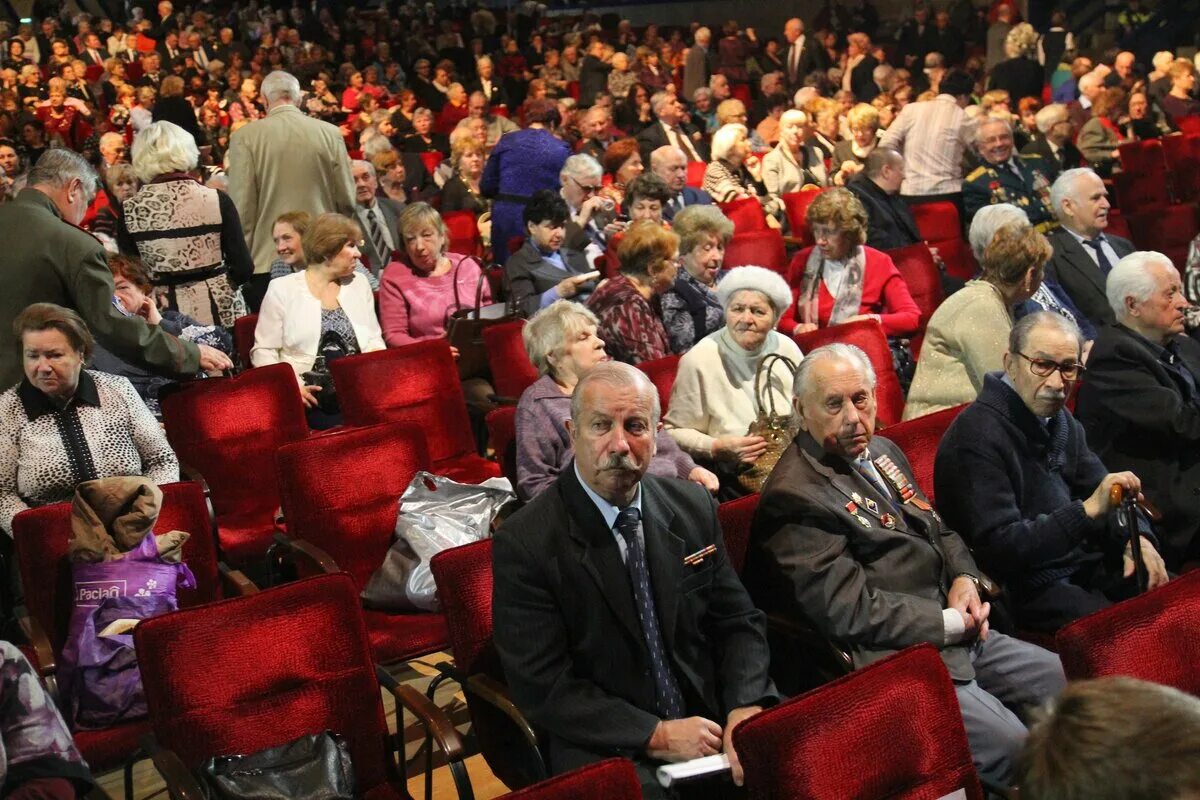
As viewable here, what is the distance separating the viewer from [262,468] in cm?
429

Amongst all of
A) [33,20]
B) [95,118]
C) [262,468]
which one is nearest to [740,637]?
[262,468]

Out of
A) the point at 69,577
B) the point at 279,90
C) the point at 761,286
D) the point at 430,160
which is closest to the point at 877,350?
the point at 761,286

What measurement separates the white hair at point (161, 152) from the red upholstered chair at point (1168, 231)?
4721 mm

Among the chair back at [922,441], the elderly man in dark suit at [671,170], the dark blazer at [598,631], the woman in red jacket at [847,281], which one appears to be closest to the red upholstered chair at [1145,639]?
the dark blazer at [598,631]

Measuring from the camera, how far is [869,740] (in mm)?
2195

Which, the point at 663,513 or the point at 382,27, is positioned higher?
the point at 382,27

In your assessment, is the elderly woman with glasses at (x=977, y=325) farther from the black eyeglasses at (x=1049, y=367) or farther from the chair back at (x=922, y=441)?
the black eyeglasses at (x=1049, y=367)

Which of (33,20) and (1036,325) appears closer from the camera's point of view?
(1036,325)

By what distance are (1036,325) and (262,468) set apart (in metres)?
2.46

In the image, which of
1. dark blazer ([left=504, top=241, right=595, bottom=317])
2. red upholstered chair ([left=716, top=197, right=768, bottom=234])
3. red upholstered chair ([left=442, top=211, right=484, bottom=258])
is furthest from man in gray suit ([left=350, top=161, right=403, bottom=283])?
red upholstered chair ([left=716, top=197, right=768, bottom=234])

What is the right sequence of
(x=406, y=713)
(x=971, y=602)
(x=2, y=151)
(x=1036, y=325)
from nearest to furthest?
(x=971, y=602), (x=1036, y=325), (x=406, y=713), (x=2, y=151)

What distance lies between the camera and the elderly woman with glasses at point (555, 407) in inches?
145

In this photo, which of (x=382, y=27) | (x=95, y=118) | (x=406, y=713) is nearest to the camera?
(x=406, y=713)

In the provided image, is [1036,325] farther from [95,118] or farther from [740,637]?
[95,118]
